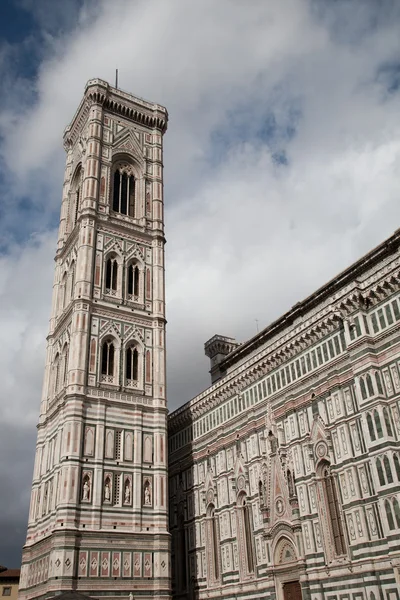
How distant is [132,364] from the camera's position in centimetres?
3456

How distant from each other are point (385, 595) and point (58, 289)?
26472 mm

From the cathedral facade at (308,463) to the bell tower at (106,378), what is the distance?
326 cm

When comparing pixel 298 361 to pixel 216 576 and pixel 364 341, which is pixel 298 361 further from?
pixel 216 576

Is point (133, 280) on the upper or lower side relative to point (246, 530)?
upper

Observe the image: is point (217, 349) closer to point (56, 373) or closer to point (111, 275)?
point (111, 275)

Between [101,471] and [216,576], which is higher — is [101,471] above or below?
above

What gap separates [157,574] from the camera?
29031mm

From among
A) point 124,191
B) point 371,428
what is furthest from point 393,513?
point 124,191

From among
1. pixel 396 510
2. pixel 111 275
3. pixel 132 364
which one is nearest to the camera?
pixel 396 510

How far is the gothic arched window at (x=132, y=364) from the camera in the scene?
3425 cm

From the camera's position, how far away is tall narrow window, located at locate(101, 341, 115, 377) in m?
33.3

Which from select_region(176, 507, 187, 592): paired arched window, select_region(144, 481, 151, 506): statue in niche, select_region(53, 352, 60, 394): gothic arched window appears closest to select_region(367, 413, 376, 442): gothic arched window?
select_region(144, 481, 151, 506): statue in niche

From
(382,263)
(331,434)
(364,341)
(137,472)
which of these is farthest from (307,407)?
(137,472)

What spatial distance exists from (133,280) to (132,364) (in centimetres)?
572
